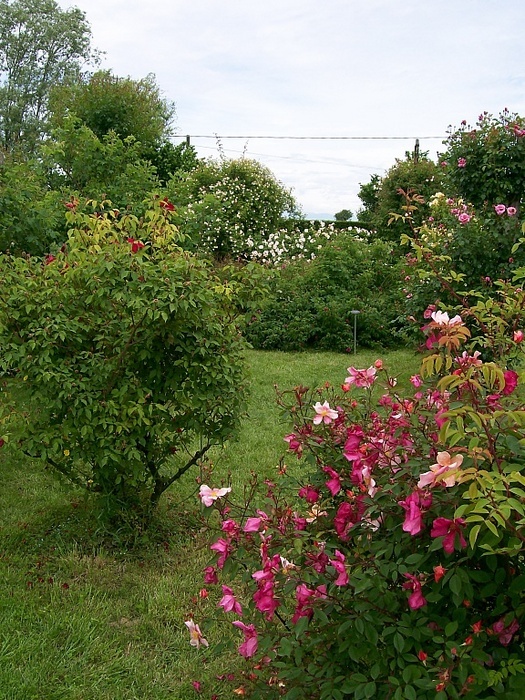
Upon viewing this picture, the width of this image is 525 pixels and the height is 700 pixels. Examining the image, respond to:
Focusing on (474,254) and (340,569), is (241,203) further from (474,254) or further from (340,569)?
(340,569)

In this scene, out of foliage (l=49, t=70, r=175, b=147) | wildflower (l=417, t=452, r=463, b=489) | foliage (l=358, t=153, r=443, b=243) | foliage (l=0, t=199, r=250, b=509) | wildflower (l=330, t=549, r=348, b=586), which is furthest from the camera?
foliage (l=358, t=153, r=443, b=243)

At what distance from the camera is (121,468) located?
3221 mm

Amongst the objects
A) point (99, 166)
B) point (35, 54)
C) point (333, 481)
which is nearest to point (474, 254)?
point (99, 166)

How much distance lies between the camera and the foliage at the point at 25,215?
16.5 feet

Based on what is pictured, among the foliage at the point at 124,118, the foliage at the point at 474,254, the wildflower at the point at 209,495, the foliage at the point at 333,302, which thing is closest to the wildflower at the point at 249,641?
the wildflower at the point at 209,495

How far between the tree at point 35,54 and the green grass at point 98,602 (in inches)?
1058

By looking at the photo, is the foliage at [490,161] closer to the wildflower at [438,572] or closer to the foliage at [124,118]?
the foliage at [124,118]

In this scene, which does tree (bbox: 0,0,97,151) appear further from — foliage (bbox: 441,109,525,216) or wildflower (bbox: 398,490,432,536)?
wildflower (bbox: 398,490,432,536)

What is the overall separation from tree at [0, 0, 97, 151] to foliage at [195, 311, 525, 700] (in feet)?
94.0

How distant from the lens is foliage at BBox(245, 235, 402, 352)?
28.7ft

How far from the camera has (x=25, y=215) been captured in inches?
201

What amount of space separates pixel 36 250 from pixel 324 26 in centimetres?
298

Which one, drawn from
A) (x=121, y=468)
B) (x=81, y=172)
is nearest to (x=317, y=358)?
(x=81, y=172)

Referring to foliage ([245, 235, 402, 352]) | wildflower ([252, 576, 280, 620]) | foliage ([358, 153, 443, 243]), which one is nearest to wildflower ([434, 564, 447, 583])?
wildflower ([252, 576, 280, 620])
